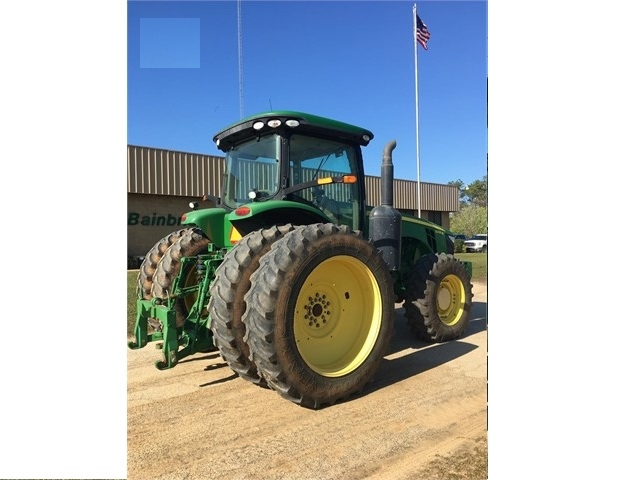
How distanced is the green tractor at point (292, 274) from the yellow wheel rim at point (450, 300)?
14 centimetres

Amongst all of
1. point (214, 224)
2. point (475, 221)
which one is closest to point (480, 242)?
point (475, 221)

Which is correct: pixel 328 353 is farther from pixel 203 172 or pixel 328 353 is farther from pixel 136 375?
pixel 203 172

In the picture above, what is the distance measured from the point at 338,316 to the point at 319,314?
0.20 metres

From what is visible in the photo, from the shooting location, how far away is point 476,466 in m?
2.20

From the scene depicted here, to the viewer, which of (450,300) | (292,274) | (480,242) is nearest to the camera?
(292,274)

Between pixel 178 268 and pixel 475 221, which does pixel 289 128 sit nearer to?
pixel 475 221

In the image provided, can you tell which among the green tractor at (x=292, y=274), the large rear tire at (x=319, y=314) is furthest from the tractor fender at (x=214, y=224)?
the large rear tire at (x=319, y=314)

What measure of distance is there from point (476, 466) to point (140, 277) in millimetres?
3751

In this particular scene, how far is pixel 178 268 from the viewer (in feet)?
14.3

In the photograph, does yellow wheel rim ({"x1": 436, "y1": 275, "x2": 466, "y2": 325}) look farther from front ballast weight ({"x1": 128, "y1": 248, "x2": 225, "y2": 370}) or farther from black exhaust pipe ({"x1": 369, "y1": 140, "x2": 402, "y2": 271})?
front ballast weight ({"x1": 128, "y1": 248, "x2": 225, "y2": 370})

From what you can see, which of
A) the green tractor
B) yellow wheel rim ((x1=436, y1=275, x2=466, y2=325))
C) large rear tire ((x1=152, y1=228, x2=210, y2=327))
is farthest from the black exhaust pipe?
large rear tire ((x1=152, y1=228, x2=210, y2=327))

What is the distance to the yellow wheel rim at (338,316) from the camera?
126 inches

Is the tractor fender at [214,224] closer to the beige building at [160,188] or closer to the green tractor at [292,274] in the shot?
the green tractor at [292,274]

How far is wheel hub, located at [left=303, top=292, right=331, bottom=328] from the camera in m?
3.24
